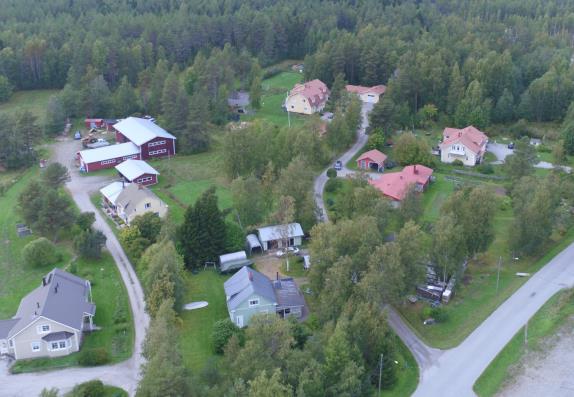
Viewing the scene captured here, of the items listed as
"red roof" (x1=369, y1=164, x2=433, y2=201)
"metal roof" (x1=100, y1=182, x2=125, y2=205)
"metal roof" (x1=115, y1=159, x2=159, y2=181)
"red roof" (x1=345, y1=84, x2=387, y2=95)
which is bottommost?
"red roof" (x1=345, y1=84, x2=387, y2=95)

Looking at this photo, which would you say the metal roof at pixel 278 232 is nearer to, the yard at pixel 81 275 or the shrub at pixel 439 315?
the yard at pixel 81 275

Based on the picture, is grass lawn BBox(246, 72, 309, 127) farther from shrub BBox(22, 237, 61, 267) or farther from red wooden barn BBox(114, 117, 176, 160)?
shrub BBox(22, 237, 61, 267)

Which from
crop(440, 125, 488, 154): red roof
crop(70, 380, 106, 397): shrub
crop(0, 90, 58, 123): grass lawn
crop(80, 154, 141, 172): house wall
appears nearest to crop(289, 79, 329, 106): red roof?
crop(440, 125, 488, 154): red roof

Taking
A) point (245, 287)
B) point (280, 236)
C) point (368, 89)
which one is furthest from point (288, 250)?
point (368, 89)

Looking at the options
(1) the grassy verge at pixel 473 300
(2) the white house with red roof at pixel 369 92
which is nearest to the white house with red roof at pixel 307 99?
(2) the white house with red roof at pixel 369 92

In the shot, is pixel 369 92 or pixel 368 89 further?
pixel 368 89

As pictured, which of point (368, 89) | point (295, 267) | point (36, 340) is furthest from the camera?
point (368, 89)

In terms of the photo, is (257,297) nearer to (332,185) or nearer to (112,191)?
(332,185)
